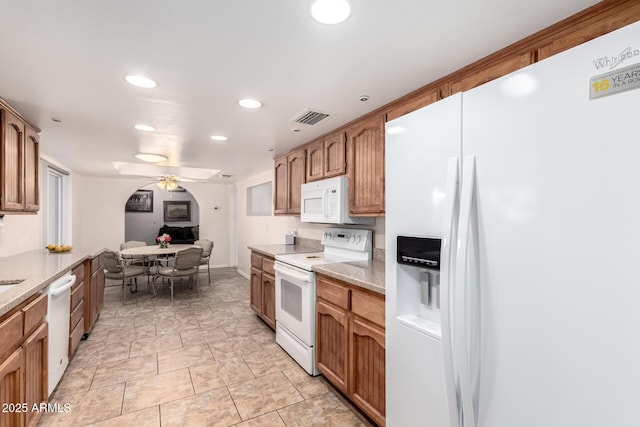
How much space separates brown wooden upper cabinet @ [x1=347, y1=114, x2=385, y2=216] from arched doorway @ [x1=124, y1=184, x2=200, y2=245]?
7.50 m

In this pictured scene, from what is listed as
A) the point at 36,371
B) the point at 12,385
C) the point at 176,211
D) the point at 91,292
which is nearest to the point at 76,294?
the point at 91,292

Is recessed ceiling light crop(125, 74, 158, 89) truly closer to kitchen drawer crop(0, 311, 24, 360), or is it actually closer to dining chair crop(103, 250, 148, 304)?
kitchen drawer crop(0, 311, 24, 360)

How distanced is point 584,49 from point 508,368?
99cm

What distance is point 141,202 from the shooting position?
30.1 ft

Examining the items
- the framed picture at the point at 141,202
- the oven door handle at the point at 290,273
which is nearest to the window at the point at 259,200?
the oven door handle at the point at 290,273

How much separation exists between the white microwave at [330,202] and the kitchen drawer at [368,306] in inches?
34.0

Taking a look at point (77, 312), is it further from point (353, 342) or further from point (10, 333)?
point (353, 342)

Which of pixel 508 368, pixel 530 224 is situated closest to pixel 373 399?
pixel 508 368

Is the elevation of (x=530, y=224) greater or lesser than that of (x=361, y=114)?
lesser

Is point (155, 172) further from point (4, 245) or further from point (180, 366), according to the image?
point (180, 366)

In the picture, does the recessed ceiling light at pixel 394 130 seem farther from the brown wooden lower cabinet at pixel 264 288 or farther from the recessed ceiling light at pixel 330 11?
the brown wooden lower cabinet at pixel 264 288

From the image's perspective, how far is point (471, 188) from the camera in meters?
1.09

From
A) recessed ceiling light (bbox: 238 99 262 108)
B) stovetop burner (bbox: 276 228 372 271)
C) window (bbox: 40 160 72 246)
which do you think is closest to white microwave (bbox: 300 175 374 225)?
stovetop burner (bbox: 276 228 372 271)

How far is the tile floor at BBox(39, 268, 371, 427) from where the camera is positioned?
200 centimetres
